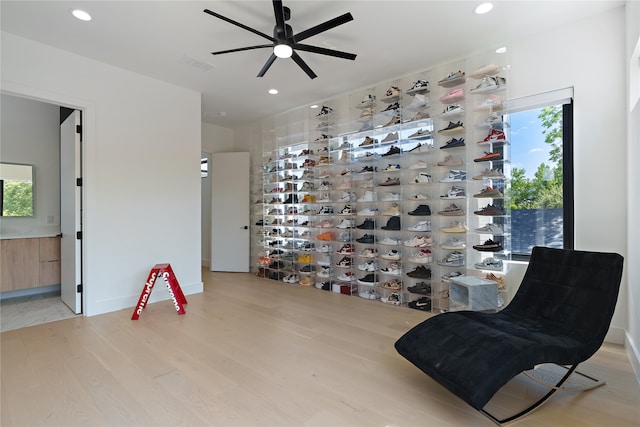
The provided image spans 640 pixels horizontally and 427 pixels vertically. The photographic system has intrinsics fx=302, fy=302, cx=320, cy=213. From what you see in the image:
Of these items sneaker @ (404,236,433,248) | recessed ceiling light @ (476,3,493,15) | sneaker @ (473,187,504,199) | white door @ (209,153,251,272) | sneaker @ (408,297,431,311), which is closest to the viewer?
recessed ceiling light @ (476,3,493,15)

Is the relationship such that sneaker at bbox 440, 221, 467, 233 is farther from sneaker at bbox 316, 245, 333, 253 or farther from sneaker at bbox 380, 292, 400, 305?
sneaker at bbox 316, 245, 333, 253

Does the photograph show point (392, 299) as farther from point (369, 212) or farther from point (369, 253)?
point (369, 212)

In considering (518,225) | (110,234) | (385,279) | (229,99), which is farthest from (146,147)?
(518,225)

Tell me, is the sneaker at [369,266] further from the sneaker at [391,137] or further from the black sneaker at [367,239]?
the sneaker at [391,137]

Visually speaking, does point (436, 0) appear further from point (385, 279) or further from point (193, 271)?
point (193, 271)

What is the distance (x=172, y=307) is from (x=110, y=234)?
1.23 m

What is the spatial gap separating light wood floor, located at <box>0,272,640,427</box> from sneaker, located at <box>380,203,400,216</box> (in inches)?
55.6

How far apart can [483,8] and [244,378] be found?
12.5ft

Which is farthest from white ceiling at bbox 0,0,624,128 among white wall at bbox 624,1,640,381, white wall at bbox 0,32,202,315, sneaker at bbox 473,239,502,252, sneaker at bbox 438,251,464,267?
sneaker at bbox 438,251,464,267

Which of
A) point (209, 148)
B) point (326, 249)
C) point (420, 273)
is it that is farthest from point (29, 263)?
point (420, 273)

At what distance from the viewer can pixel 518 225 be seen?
11.9 feet

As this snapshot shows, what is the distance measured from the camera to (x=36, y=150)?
15.5 feet

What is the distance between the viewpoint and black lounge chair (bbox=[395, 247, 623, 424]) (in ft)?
5.46

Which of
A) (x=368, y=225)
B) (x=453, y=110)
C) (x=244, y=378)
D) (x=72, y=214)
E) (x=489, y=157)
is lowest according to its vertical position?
(x=244, y=378)
